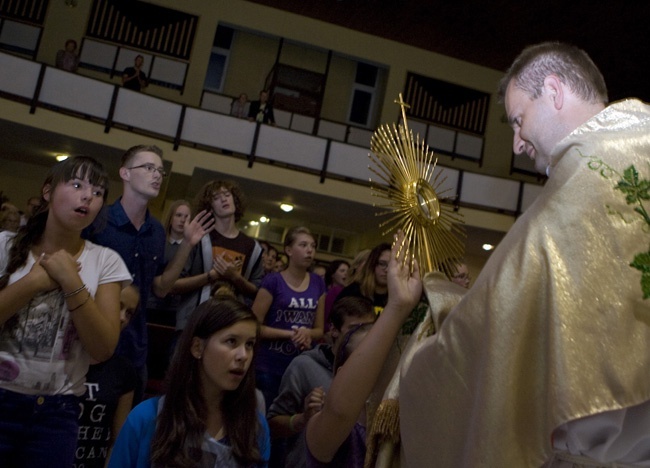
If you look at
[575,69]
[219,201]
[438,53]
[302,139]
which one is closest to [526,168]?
[438,53]

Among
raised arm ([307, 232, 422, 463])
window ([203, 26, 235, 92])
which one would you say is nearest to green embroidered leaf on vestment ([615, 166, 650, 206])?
raised arm ([307, 232, 422, 463])

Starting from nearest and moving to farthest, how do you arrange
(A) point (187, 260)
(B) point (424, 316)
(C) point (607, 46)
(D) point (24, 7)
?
(B) point (424, 316), (A) point (187, 260), (C) point (607, 46), (D) point (24, 7)

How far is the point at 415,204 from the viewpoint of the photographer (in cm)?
179

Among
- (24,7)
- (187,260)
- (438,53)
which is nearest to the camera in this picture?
(187,260)

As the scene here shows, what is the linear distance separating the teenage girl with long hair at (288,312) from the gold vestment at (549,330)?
7.10ft

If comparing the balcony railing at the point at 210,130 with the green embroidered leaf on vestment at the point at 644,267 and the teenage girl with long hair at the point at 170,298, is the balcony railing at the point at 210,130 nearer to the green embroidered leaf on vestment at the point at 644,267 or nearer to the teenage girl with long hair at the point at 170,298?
the teenage girl with long hair at the point at 170,298

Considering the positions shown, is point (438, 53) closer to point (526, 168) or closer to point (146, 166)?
point (526, 168)

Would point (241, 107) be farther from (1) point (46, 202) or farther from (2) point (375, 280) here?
(1) point (46, 202)

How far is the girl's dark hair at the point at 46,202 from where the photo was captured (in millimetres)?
2096

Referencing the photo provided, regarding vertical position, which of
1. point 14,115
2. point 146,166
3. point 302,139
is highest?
point 302,139

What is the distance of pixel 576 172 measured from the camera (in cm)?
125

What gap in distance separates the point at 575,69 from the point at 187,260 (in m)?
2.63

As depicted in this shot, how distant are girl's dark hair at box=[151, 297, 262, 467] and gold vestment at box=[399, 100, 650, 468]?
0.96 meters

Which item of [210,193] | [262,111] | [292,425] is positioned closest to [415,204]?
[292,425]
